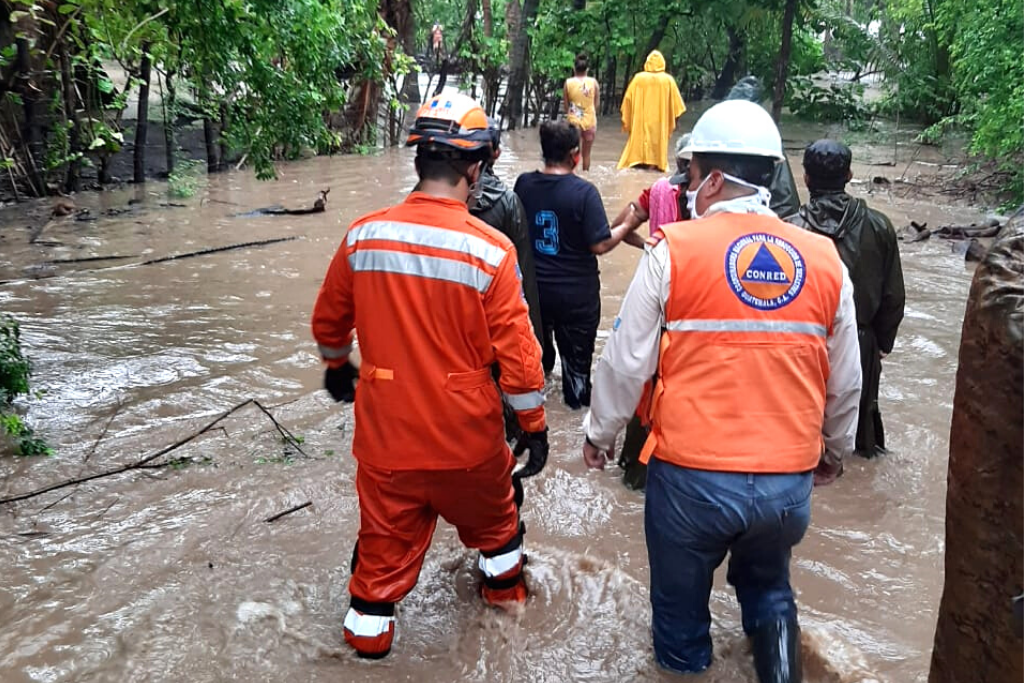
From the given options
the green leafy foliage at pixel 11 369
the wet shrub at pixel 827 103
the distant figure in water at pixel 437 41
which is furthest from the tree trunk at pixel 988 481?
the distant figure in water at pixel 437 41

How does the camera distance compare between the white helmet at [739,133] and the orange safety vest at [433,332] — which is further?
the orange safety vest at [433,332]

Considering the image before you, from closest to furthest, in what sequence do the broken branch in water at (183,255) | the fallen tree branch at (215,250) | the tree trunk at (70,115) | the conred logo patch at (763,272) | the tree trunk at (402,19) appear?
the conred logo patch at (763,272)
the broken branch in water at (183,255)
the fallen tree branch at (215,250)
the tree trunk at (70,115)
the tree trunk at (402,19)

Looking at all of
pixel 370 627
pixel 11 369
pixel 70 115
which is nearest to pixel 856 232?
pixel 370 627

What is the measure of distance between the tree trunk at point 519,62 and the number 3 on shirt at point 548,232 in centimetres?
1505

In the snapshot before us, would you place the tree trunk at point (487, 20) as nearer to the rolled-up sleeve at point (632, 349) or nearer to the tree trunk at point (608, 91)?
the tree trunk at point (608, 91)

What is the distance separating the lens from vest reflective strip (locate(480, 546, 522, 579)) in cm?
331

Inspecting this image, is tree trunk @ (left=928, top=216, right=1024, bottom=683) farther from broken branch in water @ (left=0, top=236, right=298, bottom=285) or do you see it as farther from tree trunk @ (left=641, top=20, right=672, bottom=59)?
tree trunk @ (left=641, top=20, right=672, bottom=59)

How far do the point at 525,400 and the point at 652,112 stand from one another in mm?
11505

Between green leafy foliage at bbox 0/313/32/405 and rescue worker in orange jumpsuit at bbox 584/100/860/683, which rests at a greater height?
rescue worker in orange jumpsuit at bbox 584/100/860/683

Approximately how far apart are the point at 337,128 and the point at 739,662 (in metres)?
13.8

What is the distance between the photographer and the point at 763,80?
22.9 m

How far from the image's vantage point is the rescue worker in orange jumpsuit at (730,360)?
2461mm

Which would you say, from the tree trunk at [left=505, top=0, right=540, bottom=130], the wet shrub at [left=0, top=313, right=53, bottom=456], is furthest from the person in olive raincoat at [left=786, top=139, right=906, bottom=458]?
the tree trunk at [left=505, top=0, right=540, bottom=130]

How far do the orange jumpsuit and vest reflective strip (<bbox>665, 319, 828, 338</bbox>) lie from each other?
60 centimetres
